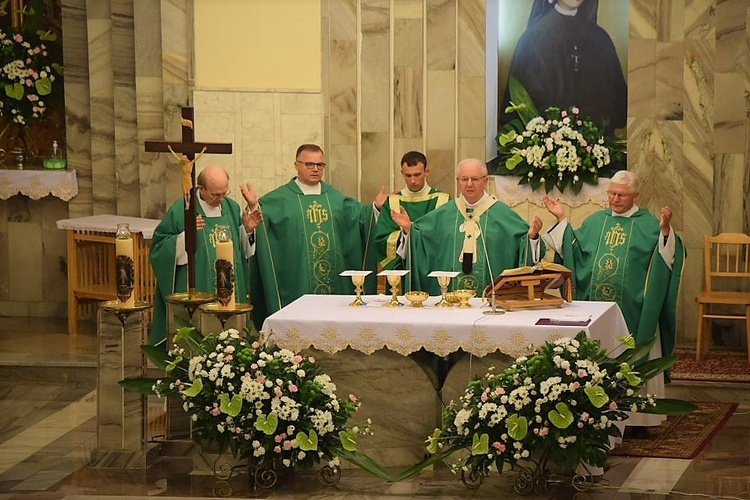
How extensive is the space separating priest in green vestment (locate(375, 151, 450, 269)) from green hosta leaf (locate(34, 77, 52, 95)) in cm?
365

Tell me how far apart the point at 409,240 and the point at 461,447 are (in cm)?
216

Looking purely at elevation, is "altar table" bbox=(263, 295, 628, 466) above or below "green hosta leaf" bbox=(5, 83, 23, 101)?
below

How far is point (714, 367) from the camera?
10.2 metres

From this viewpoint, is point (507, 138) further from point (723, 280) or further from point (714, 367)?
point (714, 367)

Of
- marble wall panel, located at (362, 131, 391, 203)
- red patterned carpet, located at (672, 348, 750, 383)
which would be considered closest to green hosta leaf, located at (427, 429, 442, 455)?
red patterned carpet, located at (672, 348, 750, 383)

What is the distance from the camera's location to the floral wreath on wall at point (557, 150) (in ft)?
36.9

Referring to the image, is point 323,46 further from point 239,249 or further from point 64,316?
point 64,316

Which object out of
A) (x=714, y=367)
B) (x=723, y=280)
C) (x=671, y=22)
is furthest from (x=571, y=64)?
(x=714, y=367)

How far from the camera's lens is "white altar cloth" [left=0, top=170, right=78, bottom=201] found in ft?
39.3

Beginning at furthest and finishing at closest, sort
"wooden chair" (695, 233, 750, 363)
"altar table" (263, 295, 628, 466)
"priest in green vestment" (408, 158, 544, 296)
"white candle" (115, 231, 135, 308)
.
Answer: "wooden chair" (695, 233, 750, 363) → "priest in green vestment" (408, 158, 544, 296) → "white candle" (115, 231, 135, 308) → "altar table" (263, 295, 628, 466)

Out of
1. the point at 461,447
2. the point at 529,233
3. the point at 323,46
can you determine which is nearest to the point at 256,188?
the point at 323,46

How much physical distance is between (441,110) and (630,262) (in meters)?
2.79

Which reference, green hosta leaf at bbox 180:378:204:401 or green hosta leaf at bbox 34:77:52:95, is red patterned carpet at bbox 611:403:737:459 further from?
green hosta leaf at bbox 34:77:52:95

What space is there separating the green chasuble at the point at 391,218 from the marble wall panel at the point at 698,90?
234 centimetres
